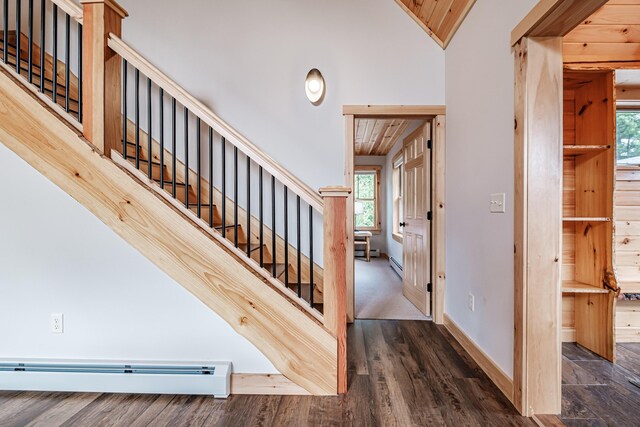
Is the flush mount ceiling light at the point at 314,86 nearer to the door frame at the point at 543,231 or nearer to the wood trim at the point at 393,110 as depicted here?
the wood trim at the point at 393,110

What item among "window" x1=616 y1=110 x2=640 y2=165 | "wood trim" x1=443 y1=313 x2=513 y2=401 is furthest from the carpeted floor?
"window" x1=616 y1=110 x2=640 y2=165

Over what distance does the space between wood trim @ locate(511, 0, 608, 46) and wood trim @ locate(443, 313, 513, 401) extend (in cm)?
186

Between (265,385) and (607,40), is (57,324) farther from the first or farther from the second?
(607,40)

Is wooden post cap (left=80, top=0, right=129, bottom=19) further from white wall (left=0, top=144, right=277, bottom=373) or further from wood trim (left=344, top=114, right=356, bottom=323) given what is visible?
wood trim (left=344, top=114, right=356, bottom=323)

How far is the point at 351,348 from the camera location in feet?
7.57

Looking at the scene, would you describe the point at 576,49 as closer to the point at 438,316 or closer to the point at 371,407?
the point at 438,316

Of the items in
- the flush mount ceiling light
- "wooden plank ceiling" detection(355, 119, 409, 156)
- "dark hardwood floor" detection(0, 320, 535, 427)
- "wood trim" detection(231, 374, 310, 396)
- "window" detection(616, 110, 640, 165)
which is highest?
"wooden plank ceiling" detection(355, 119, 409, 156)

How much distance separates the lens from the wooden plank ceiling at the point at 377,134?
4.54m

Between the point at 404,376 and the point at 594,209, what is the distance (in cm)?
181

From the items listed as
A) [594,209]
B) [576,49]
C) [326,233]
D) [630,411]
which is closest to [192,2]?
[326,233]

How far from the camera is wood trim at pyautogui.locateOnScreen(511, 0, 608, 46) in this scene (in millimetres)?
1313

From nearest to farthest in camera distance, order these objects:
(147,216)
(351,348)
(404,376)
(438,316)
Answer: (147,216)
(404,376)
(351,348)
(438,316)

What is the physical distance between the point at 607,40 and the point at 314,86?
215cm

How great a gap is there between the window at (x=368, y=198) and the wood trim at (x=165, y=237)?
5.48 m
